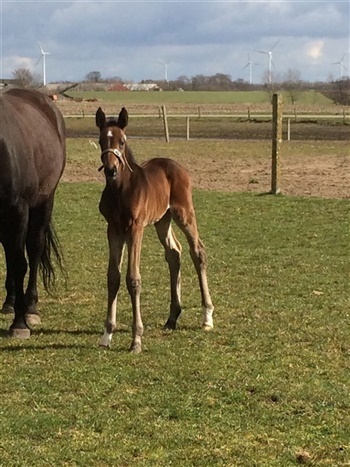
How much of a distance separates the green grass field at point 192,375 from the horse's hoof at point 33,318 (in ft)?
0.28

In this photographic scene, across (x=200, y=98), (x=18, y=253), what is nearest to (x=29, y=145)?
(x=18, y=253)

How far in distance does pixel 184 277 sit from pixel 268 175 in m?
11.1

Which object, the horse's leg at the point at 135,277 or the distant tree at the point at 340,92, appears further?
the distant tree at the point at 340,92

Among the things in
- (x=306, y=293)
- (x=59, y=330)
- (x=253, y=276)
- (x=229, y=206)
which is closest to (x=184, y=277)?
(x=253, y=276)

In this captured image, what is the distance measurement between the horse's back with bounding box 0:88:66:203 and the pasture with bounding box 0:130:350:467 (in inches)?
50.0

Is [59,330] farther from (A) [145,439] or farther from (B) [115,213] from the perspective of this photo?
(A) [145,439]

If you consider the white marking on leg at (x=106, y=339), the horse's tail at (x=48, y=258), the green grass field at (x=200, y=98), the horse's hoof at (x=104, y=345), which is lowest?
the horse's hoof at (x=104, y=345)

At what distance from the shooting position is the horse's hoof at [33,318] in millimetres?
7255

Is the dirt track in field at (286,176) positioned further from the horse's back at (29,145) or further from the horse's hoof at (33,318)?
the horse's hoof at (33,318)

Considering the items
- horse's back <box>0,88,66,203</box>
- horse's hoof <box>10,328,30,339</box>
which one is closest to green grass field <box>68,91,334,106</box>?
horse's back <box>0,88,66,203</box>

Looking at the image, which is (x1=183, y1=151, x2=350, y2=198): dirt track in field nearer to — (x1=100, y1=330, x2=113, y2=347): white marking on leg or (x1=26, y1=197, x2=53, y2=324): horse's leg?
(x1=26, y1=197, x2=53, y2=324): horse's leg

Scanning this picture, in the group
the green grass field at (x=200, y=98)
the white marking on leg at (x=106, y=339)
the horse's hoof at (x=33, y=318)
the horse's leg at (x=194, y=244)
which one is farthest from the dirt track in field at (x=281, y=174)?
the green grass field at (x=200, y=98)

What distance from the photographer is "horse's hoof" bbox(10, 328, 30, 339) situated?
6.65m

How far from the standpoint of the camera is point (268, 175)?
19844mm
